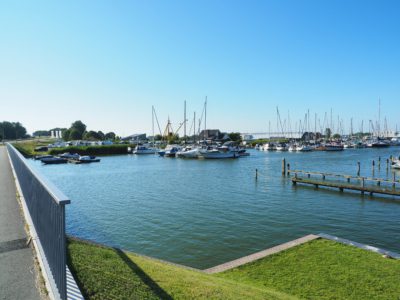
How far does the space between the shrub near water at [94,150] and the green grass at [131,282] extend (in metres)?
86.5

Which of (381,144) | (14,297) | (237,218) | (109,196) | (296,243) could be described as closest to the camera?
(14,297)

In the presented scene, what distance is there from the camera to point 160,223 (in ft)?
66.8

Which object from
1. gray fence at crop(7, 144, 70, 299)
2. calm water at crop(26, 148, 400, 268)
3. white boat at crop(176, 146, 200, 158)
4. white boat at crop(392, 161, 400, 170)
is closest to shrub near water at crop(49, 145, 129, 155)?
white boat at crop(176, 146, 200, 158)

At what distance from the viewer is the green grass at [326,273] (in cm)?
931

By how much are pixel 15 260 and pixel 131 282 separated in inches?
102

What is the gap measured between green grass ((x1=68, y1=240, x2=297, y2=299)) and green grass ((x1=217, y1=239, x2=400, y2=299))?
1.44 metres

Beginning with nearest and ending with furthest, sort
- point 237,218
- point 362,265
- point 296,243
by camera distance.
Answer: point 362,265 < point 296,243 < point 237,218

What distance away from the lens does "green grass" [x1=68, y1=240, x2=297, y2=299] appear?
6.08m

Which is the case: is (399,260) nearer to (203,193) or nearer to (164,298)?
(164,298)

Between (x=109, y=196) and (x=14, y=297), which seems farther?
(x=109, y=196)

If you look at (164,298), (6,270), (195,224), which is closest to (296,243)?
(195,224)

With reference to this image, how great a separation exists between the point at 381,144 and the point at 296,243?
141 meters

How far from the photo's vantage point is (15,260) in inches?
272

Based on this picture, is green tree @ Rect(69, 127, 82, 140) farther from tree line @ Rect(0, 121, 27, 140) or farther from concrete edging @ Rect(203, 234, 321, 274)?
concrete edging @ Rect(203, 234, 321, 274)
